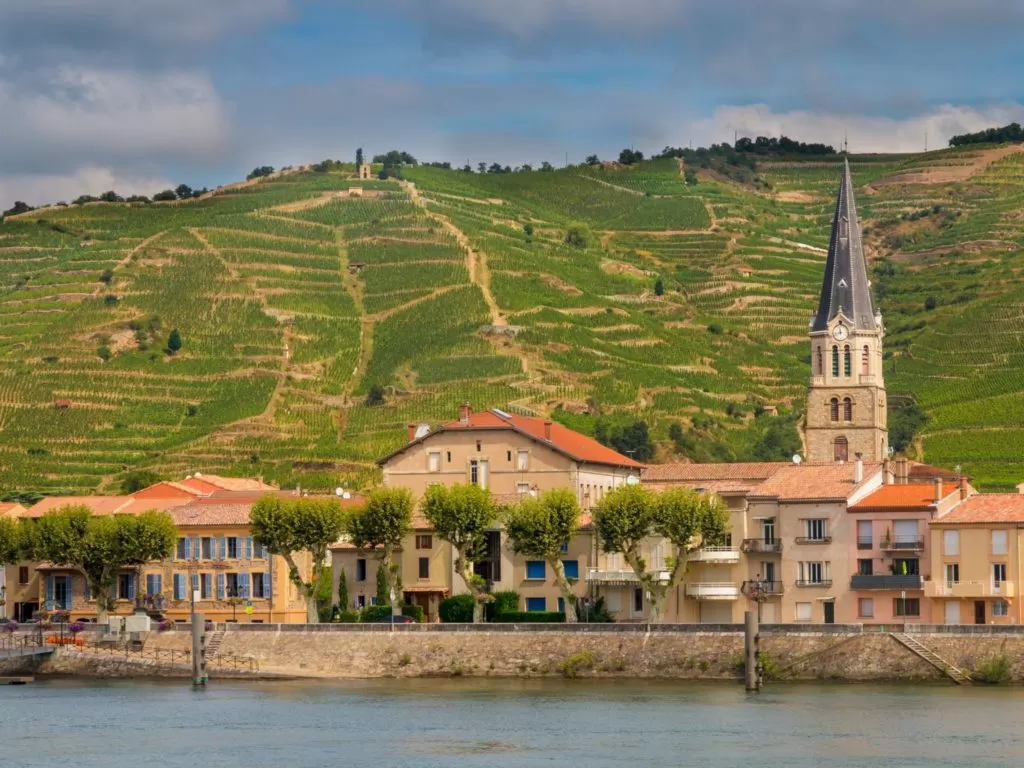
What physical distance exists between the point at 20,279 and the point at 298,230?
23.2m

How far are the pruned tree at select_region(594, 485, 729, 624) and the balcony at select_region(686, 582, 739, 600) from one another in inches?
69.7

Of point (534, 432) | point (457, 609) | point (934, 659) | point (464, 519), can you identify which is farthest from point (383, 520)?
point (934, 659)

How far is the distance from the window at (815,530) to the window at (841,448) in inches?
1159

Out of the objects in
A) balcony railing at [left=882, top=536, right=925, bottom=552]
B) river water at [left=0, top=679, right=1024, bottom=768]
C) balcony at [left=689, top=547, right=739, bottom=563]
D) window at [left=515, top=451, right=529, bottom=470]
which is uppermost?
window at [left=515, top=451, right=529, bottom=470]

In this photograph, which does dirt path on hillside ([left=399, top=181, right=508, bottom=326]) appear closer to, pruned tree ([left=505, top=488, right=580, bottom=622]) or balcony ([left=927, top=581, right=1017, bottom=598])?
pruned tree ([left=505, top=488, right=580, bottom=622])

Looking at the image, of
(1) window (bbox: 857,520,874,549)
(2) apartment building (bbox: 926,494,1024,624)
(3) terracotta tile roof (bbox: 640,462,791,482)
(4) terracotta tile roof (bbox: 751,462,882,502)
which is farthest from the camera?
(3) terracotta tile roof (bbox: 640,462,791,482)

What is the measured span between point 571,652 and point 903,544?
12.9 m

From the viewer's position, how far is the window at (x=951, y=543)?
273 ft

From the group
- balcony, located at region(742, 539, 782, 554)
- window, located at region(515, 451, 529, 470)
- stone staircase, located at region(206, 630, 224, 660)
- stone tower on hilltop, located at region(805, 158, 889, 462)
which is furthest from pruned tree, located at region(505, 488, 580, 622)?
stone tower on hilltop, located at region(805, 158, 889, 462)

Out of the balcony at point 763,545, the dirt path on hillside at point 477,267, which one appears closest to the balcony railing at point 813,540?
the balcony at point 763,545

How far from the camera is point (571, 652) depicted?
81562 mm

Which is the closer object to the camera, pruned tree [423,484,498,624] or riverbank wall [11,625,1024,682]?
riverbank wall [11,625,1024,682]

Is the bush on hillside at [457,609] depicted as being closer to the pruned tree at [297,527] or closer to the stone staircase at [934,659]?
the pruned tree at [297,527]

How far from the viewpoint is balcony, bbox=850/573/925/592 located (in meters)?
84.5
